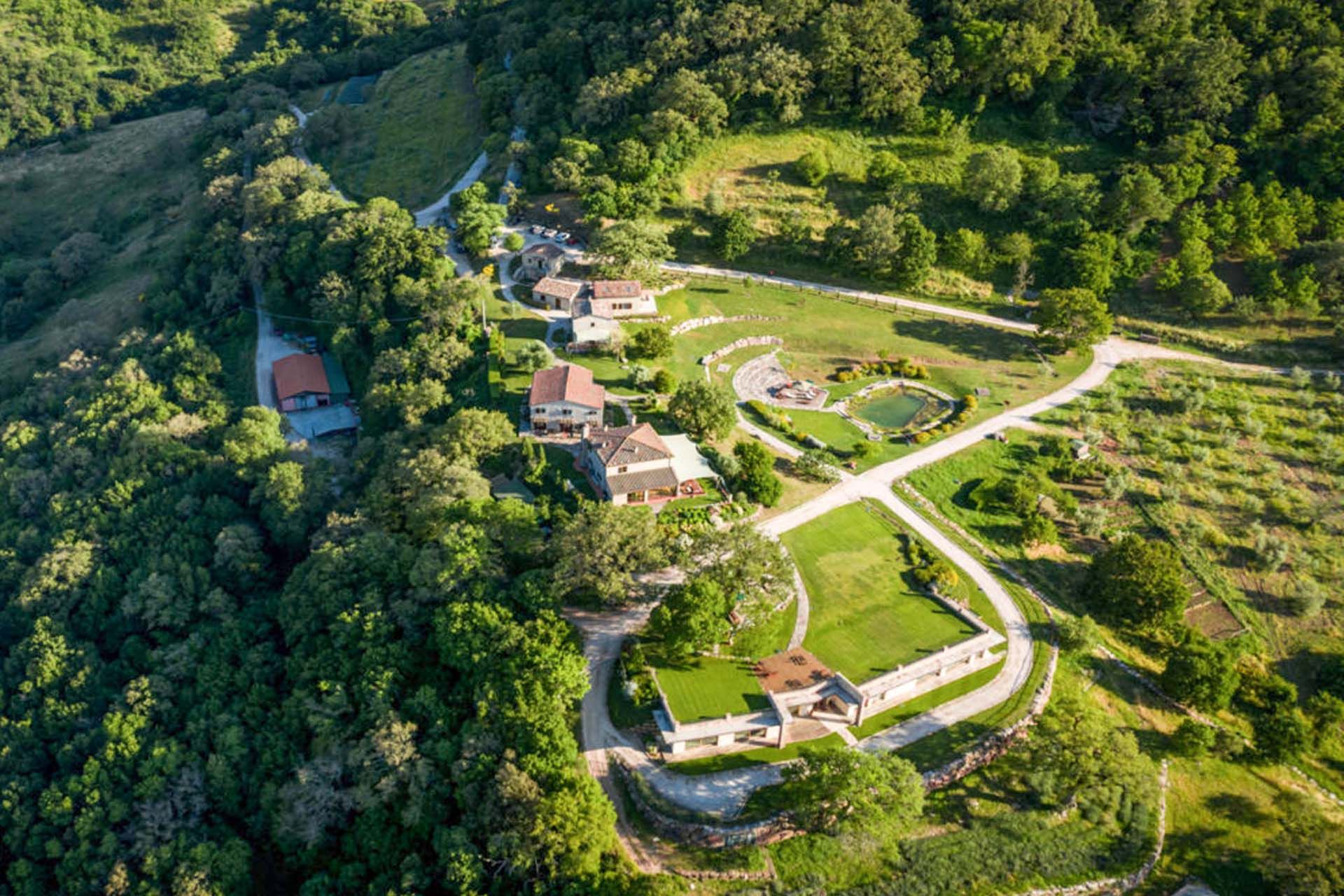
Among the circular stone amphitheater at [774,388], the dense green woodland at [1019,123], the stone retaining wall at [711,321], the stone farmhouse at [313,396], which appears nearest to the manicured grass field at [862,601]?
the circular stone amphitheater at [774,388]

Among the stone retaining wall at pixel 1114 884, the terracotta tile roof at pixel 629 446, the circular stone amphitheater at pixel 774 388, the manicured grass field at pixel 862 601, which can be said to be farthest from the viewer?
the circular stone amphitheater at pixel 774 388

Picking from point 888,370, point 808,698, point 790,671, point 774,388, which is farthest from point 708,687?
point 888,370

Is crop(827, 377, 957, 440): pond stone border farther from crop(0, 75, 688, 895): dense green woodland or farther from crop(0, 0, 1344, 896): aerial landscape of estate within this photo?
crop(0, 75, 688, 895): dense green woodland

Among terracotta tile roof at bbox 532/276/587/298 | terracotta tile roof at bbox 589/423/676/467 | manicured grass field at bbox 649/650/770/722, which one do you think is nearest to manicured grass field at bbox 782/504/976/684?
manicured grass field at bbox 649/650/770/722

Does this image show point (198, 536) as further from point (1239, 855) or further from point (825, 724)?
point (1239, 855)

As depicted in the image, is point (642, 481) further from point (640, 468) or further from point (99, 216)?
point (99, 216)

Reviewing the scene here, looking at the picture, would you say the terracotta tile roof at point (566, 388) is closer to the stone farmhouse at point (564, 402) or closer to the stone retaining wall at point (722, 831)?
the stone farmhouse at point (564, 402)

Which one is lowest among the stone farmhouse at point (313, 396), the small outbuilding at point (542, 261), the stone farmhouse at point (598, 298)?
the stone farmhouse at point (313, 396)
